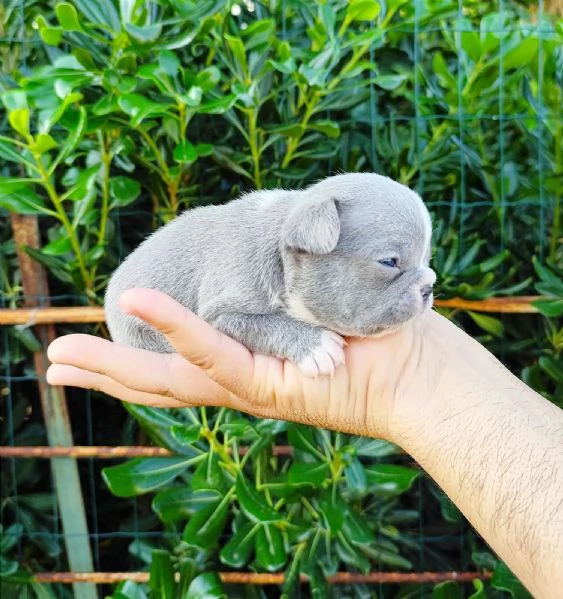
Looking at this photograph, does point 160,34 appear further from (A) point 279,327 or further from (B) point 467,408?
(B) point 467,408

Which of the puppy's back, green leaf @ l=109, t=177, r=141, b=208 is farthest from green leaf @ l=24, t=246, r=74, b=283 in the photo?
the puppy's back

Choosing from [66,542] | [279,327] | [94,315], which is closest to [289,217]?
[279,327]

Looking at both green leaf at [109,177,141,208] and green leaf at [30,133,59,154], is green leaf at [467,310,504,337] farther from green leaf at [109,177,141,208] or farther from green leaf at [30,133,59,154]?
green leaf at [30,133,59,154]

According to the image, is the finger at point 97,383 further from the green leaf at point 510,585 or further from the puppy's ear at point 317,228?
the green leaf at point 510,585

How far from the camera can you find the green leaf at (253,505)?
7.78 feet

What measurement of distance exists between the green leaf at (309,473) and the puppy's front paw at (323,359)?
0.70 meters

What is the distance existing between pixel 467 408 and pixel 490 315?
101 centimetres

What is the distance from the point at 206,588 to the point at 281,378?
101 centimetres

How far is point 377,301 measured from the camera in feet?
5.87

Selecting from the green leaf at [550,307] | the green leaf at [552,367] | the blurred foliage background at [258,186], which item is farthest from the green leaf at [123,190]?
the green leaf at [552,367]

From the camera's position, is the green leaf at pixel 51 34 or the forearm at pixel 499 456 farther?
the green leaf at pixel 51 34

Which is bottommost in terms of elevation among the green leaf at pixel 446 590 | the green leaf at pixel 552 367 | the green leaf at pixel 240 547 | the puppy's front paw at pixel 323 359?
the green leaf at pixel 446 590

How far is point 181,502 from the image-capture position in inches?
102

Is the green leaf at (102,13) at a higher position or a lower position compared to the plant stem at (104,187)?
higher
